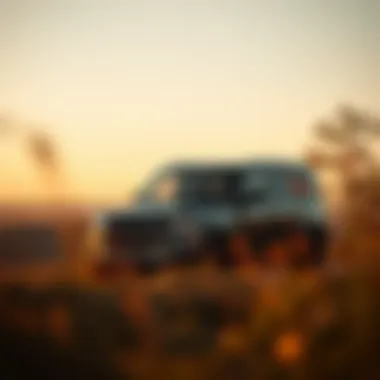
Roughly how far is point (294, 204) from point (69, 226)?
0.34 meters

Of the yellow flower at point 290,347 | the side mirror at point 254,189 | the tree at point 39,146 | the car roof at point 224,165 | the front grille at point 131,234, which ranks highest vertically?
the tree at point 39,146

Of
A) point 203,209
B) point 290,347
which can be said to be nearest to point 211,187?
point 203,209

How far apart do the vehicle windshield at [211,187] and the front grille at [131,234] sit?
0.06 meters

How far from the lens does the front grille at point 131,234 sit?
117 cm

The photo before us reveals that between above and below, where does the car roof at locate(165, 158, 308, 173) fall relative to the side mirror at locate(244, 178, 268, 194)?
above

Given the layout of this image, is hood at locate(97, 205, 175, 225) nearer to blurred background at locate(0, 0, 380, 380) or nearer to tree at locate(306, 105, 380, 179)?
blurred background at locate(0, 0, 380, 380)

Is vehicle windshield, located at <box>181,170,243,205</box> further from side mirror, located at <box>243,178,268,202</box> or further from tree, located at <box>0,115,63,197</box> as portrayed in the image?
tree, located at <box>0,115,63,197</box>

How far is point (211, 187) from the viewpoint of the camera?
1191mm

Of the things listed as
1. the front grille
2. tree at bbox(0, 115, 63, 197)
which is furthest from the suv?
tree at bbox(0, 115, 63, 197)

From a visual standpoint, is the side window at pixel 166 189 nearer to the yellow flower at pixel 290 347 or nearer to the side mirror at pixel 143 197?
the side mirror at pixel 143 197

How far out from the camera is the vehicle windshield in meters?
1.19

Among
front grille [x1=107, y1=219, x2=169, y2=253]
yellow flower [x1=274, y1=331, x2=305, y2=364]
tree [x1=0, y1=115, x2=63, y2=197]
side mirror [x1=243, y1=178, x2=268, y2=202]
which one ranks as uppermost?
tree [x1=0, y1=115, x2=63, y2=197]

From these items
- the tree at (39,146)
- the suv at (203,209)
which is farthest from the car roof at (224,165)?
the tree at (39,146)

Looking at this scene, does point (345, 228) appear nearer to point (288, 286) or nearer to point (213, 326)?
point (288, 286)
